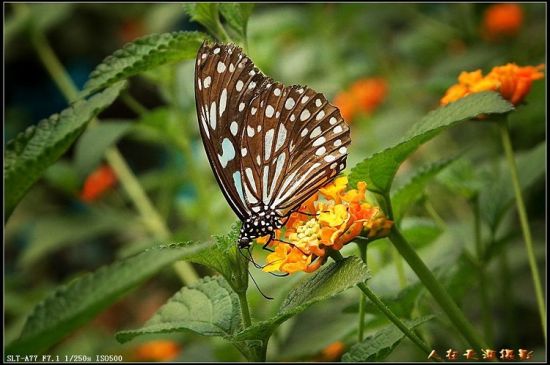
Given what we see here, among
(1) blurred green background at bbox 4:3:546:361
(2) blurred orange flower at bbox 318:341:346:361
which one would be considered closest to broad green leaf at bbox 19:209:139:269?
(1) blurred green background at bbox 4:3:546:361

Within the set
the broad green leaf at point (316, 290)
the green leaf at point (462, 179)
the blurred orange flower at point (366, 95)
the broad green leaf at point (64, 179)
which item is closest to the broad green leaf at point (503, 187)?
the green leaf at point (462, 179)

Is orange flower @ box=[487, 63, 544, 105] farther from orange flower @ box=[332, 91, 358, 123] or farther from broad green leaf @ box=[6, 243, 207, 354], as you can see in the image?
orange flower @ box=[332, 91, 358, 123]

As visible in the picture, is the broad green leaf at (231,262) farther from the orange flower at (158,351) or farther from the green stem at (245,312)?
the orange flower at (158,351)

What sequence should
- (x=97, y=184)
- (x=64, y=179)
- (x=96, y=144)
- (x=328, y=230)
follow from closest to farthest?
(x=328, y=230)
(x=96, y=144)
(x=64, y=179)
(x=97, y=184)

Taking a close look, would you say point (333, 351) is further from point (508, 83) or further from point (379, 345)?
point (508, 83)

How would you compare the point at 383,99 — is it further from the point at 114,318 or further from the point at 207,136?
the point at 207,136

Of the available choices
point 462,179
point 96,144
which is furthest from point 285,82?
point 462,179
